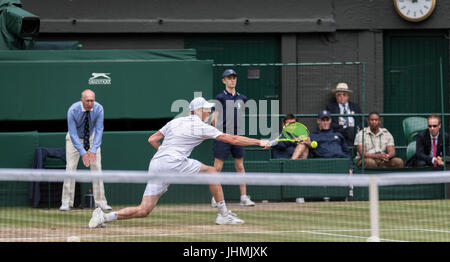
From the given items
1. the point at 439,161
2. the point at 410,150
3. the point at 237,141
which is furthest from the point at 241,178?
the point at 410,150

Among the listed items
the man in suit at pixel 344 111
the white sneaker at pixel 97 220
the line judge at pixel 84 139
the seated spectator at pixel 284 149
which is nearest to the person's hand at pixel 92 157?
the line judge at pixel 84 139

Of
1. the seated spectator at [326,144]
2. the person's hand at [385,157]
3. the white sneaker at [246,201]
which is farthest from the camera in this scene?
the person's hand at [385,157]

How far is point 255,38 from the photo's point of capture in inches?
718

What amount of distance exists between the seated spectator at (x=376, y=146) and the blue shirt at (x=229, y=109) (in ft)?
8.18

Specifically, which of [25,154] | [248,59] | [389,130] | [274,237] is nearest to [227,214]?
[274,237]

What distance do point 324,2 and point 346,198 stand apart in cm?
611

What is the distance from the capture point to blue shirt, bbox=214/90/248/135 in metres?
13.3

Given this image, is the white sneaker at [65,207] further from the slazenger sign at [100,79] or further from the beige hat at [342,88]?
the beige hat at [342,88]

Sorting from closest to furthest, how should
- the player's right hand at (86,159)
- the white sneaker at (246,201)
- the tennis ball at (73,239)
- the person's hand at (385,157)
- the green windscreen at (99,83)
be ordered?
the tennis ball at (73,239), the player's right hand at (86,159), the white sneaker at (246,201), the green windscreen at (99,83), the person's hand at (385,157)

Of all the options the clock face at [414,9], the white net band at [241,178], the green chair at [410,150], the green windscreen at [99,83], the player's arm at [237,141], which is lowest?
the white net band at [241,178]

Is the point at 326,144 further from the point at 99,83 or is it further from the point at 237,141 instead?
the point at 237,141

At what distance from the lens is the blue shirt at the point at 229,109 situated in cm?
1331

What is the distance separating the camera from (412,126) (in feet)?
51.4

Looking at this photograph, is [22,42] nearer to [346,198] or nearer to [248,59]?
[248,59]
